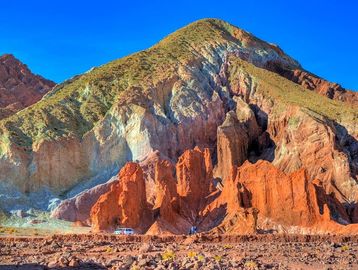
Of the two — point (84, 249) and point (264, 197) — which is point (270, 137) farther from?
point (84, 249)

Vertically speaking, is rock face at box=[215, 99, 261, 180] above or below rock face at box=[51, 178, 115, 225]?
above

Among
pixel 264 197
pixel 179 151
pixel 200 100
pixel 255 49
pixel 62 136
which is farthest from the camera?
pixel 255 49

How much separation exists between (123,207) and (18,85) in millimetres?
103680

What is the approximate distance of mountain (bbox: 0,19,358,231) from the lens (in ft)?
276

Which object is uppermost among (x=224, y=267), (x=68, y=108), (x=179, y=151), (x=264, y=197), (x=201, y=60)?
(x=201, y=60)

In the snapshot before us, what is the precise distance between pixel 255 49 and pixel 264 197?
63.8 meters

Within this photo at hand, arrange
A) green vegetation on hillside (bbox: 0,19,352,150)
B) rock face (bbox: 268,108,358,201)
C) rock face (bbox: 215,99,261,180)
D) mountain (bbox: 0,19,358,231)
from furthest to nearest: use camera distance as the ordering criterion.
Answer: green vegetation on hillside (bbox: 0,19,352,150) → rock face (bbox: 215,99,261,180) → rock face (bbox: 268,108,358,201) → mountain (bbox: 0,19,358,231)

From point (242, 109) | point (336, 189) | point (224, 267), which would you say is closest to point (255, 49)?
point (242, 109)

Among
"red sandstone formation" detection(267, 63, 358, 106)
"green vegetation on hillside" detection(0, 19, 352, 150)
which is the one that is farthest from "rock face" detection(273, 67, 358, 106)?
"green vegetation on hillside" detection(0, 19, 352, 150)

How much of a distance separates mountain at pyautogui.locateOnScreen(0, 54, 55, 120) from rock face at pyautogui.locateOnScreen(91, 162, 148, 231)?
75.6 metres

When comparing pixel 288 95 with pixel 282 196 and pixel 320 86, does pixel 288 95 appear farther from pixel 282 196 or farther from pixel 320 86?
pixel 282 196

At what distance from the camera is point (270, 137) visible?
105 meters

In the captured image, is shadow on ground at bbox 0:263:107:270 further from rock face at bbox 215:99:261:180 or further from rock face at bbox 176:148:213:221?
rock face at bbox 215:99:261:180

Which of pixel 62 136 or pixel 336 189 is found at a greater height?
pixel 62 136
